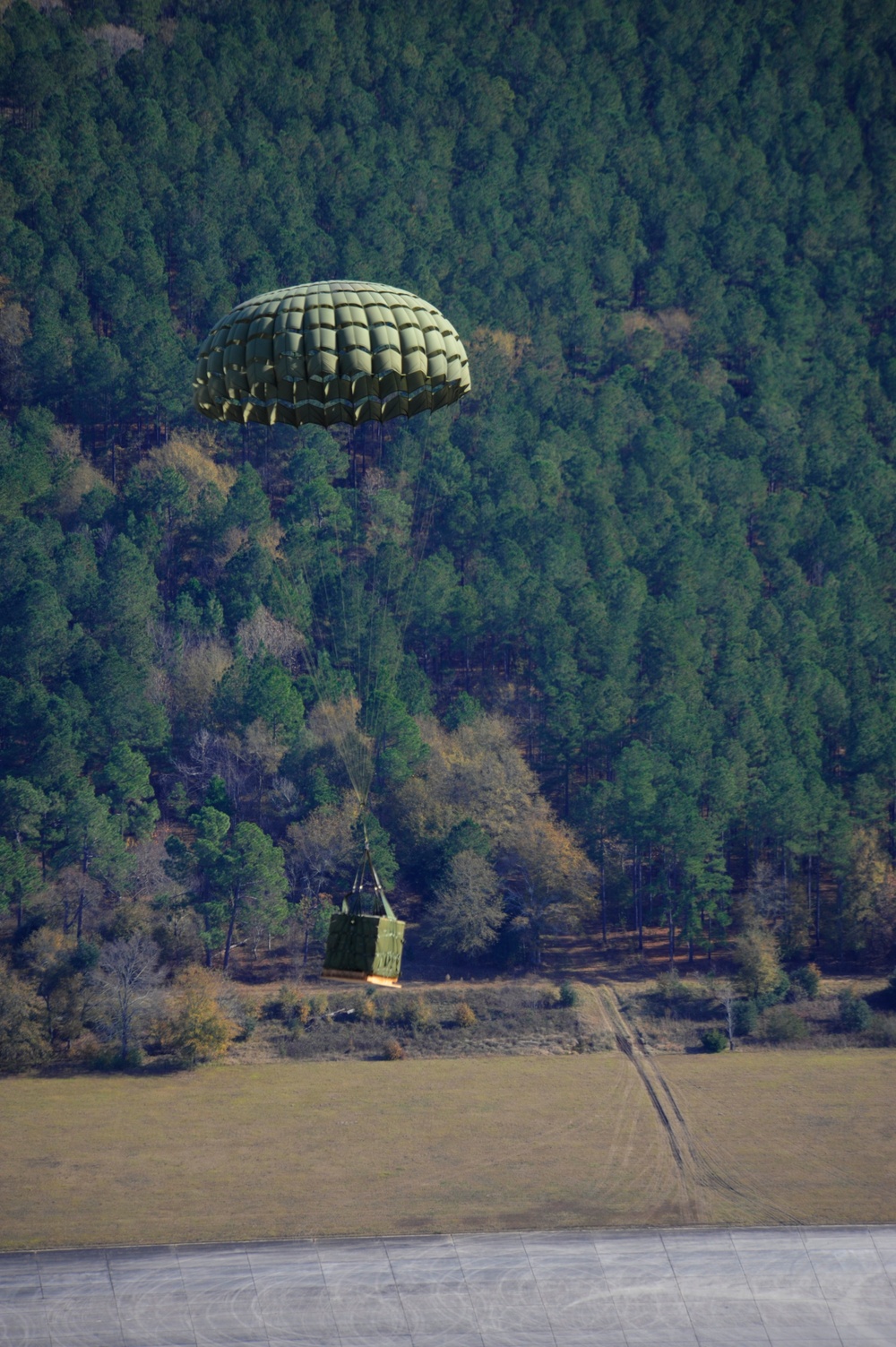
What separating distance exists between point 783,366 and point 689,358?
669cm

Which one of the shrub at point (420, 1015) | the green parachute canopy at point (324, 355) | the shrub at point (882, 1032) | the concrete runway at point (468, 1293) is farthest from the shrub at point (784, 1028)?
the green parachute canopy at point (324, 355)

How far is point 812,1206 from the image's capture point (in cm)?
6688

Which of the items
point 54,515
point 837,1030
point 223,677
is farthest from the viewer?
point 54,515

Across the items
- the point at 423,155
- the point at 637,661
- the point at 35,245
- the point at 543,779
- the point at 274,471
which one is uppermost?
the point at 423,155

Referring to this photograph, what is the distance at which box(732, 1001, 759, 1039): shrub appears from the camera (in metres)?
82.4

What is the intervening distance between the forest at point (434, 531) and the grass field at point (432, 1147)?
18.4ft

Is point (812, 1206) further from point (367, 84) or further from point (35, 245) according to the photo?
point (367, 84)

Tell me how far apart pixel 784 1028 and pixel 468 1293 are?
26.5 metres

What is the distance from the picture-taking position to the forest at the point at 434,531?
87812 millimetres

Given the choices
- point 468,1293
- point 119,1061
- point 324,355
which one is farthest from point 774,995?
point 324,355

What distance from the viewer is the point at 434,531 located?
4380 inches

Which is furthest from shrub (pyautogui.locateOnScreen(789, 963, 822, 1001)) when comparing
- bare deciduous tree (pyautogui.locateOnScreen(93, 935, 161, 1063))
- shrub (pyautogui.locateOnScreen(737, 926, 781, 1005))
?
bare deciduous tree (pyautogui.locateOnScreen(93, 935, 161, 1063))

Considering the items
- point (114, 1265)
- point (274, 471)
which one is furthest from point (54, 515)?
point (114, 1265)

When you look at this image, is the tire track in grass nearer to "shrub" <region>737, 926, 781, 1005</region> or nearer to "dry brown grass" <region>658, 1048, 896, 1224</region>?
"dry brown grass" <region>658, 1048, 896, 1224</region>
